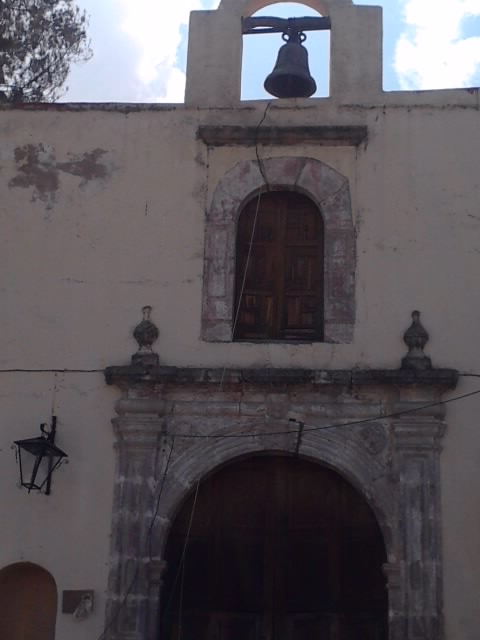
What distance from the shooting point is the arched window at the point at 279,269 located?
9.73 metres

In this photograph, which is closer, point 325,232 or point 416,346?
point 416,346

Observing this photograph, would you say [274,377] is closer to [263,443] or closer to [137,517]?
[263,443]

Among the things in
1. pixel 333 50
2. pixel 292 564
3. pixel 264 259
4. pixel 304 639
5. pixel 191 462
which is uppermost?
pixel 333 50

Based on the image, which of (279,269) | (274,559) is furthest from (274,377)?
(274,559)

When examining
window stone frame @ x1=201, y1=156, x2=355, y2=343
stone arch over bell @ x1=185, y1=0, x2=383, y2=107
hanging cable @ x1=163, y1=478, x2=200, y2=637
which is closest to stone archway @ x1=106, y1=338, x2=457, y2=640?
hanging cable @ x1=163, y1=478, x2=200, y2=637

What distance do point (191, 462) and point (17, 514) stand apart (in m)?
1.42

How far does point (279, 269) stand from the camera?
9859 mm

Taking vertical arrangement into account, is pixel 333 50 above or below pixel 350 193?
above

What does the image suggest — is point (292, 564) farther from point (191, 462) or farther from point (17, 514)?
point (17, 514)

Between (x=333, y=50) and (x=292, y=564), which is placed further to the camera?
(x=333, y=50)

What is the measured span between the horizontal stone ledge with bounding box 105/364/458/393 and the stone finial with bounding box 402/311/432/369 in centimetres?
10

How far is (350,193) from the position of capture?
984 cm

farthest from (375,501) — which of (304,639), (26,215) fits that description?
(26,215)

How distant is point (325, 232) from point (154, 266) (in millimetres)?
1429
